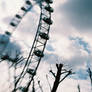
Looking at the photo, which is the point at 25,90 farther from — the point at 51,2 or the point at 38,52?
the point at 51,2

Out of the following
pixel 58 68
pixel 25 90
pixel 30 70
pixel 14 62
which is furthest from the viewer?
pixel 14 62

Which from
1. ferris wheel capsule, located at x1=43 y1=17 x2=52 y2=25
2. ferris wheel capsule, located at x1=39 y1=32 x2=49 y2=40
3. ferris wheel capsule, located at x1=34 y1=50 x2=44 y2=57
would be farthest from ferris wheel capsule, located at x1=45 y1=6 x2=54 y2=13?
ferris wheel capsule, located at x1=34 y1=50 x2=44 y2=57

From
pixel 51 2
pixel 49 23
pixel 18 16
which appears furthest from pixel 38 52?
pixel 51 2

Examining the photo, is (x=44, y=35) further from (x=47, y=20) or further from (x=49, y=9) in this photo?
(x=49, y=9)

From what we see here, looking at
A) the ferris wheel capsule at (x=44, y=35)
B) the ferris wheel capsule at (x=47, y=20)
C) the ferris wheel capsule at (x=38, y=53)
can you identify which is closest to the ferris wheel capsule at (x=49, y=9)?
the ferris wheel capsule at (x=47, y=20)

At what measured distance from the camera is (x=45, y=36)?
998 inches

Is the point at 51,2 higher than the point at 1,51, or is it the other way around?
the point at 51,2

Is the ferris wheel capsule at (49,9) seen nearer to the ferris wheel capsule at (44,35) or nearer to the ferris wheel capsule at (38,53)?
the ferris wheel capsule at (44,35)

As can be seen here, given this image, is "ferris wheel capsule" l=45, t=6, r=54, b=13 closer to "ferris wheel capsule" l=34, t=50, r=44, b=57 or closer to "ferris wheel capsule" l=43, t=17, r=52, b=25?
"ferris wheel capsule" l=43, t=17, r=52, b=25

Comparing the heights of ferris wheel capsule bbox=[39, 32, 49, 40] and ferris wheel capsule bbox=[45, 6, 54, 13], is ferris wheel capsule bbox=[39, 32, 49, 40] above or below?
below

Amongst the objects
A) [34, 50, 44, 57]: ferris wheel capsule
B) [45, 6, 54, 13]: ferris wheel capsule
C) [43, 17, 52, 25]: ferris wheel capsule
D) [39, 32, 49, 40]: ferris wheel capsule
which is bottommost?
[34, 50, 44, 57]: ferris wheel capsule

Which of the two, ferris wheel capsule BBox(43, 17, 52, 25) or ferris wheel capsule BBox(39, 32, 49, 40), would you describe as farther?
ferris wheel capsule BBox(43, 17, 52, 25)

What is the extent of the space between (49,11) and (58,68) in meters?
18.3

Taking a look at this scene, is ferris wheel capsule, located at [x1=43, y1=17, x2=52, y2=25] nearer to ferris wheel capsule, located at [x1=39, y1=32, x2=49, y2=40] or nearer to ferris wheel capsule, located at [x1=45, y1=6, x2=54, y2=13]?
ferris wheel capsule, located at [x1=45, y1=6, x2=54, y2=13]
